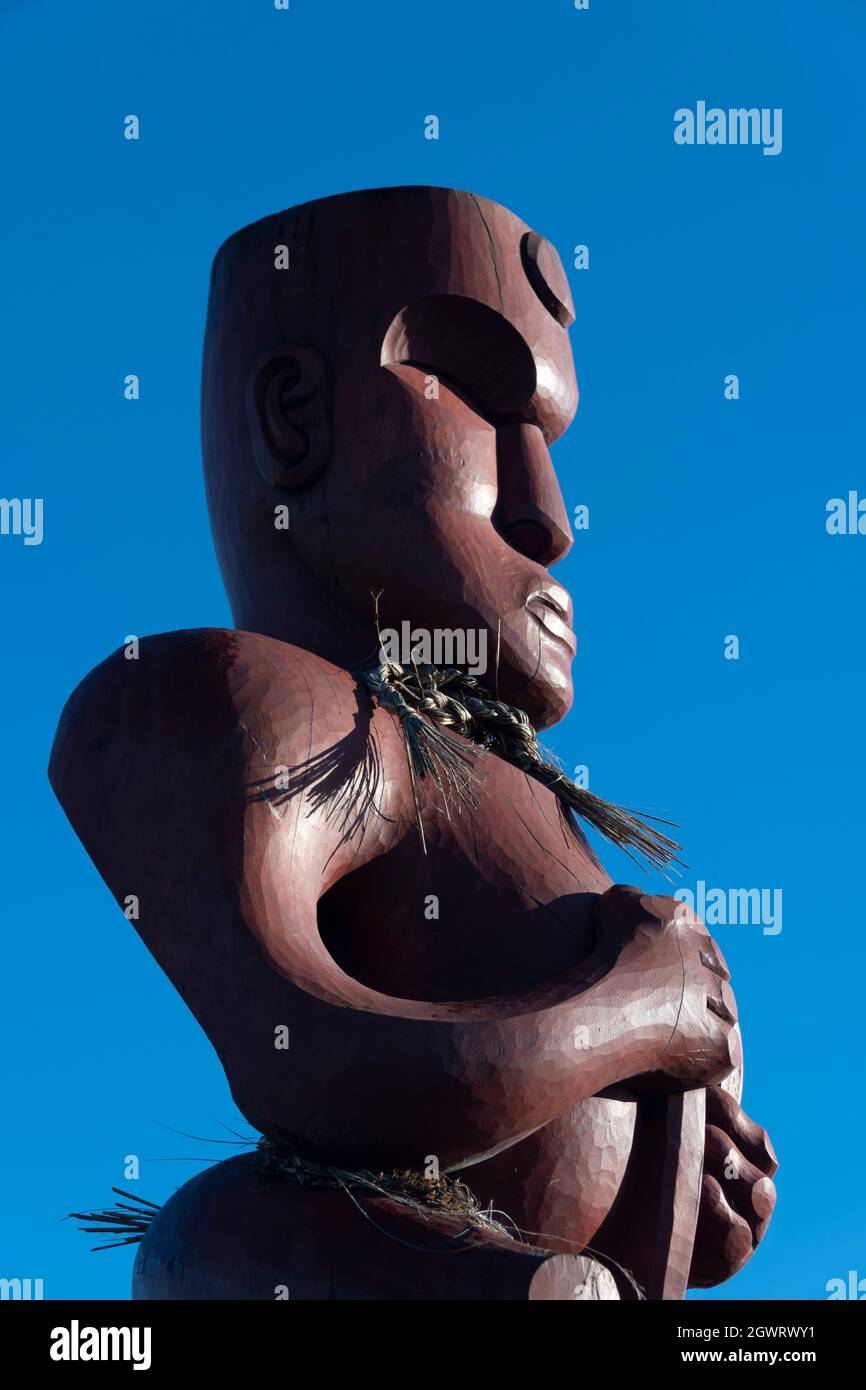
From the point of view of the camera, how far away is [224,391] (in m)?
5.52

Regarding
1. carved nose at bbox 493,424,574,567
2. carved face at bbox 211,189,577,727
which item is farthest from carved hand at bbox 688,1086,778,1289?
carved nose at bbox 493,424,574,567

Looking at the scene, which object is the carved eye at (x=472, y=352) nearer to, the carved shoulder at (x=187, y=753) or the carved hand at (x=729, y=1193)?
the carved shoulder at (x=187, y=753)

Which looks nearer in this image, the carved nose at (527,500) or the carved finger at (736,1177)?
the carved finger at (736,1177)

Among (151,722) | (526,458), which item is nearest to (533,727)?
(526,458)

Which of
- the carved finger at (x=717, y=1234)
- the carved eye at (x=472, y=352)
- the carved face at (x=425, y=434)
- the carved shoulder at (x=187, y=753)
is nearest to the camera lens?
the carved shoulder at (x=187, y=753)

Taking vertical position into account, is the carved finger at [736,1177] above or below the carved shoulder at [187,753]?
below

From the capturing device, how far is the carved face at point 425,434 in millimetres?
5207

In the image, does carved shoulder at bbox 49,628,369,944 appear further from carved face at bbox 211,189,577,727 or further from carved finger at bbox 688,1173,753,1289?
carved finger at bbox 688,1173,753,1289

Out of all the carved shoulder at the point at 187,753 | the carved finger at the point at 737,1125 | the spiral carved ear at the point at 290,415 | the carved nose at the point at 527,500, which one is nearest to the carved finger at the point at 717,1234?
the carved finger at the point at 737,1125

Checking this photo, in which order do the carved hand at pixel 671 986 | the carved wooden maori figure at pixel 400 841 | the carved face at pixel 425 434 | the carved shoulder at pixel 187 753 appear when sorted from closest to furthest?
the carved wooden maori figure at pixel 400 841
the carved shoulder at pixel 187 753
the carved hand at pixel 671 986
the carved face at pixel 425 434

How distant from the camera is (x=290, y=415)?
5.34 metres

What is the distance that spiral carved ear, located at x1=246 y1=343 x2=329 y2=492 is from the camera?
5.29 m

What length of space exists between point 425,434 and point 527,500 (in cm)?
35
